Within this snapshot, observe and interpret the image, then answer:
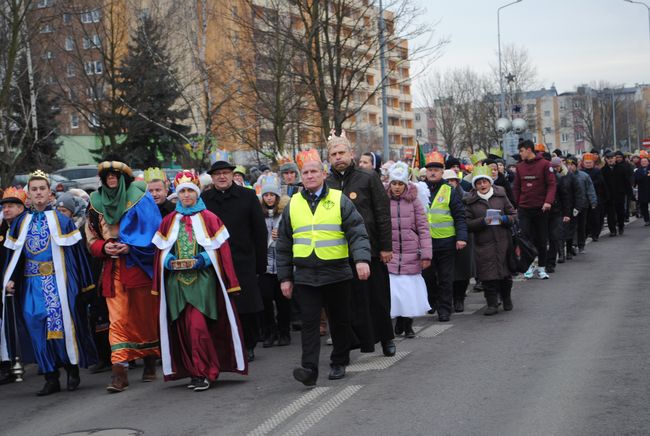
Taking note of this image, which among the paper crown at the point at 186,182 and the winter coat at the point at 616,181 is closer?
the paper crown at the point at 186,182

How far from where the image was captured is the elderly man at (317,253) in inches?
334

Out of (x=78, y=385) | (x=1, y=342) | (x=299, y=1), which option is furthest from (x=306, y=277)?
(x=299, y=1)

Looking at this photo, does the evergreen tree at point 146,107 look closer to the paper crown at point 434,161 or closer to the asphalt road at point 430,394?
the paper crown at point 434,161

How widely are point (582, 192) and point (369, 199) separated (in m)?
10.6

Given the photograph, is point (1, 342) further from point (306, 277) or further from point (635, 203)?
point (635, 203)

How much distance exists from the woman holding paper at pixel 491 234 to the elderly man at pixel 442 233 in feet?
1.41

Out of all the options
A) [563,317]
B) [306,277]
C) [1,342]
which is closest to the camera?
[306,277]

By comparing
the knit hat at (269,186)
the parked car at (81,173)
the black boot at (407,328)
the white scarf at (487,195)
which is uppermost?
the parked car at (81,173)

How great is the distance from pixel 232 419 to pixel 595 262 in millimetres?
12226

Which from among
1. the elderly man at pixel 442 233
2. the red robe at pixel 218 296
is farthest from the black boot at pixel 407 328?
the red robe at pixel 218 296

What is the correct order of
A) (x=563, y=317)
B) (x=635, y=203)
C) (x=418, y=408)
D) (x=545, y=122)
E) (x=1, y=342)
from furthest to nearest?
(x=545, y=122) → (x=635, y=203) → (x=563, y=317) → (x=1, y=342) → (x=418, y=408)

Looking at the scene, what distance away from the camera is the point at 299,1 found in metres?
23.3

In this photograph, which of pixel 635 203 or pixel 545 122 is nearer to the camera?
pixel 635 203

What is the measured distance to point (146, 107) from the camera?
44.2m
